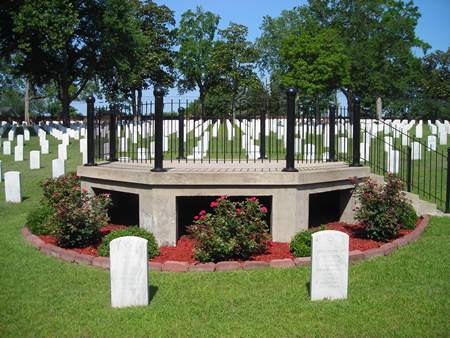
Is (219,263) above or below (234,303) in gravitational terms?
above

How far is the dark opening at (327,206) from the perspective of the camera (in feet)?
34.4

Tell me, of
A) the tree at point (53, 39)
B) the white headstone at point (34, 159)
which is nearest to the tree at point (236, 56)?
the tree at point (53, 39)

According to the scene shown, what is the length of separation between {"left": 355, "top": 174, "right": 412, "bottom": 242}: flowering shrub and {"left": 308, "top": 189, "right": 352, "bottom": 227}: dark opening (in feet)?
4.53

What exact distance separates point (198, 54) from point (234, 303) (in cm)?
5980

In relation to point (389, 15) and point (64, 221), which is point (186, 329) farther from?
point (389, 15)

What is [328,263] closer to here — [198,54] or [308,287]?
[308,287]

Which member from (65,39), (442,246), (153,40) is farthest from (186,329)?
(153,40)

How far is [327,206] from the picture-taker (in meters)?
11.7

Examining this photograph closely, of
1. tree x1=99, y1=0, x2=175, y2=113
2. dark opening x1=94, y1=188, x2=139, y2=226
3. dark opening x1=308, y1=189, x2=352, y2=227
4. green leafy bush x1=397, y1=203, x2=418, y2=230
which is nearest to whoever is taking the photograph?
green leafy bush x1=397, y1=203, x2=418, y2=230

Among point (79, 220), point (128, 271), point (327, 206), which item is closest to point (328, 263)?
point (128, 271)

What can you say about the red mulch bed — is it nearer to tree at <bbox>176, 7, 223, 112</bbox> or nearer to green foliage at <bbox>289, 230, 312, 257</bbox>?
green foliage at <bbox>289, 230, 312, 257</bbox>

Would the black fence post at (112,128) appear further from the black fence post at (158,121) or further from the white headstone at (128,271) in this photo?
the white headstone at (128,271)

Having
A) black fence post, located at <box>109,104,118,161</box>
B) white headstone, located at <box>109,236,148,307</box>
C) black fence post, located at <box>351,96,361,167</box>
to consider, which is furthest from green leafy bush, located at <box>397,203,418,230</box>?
black fence post, located at <box>109,104,118,161</box>

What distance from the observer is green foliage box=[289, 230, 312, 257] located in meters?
8.05
